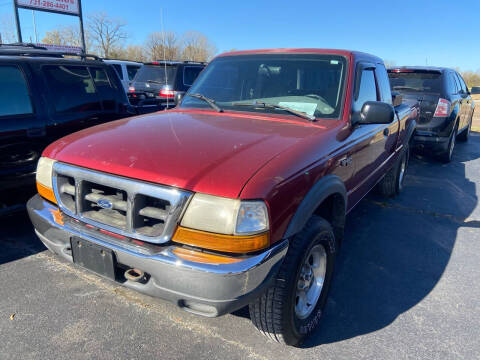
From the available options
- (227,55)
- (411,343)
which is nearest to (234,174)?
(411,343)

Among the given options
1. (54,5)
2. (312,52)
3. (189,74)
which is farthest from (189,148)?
(54,5)

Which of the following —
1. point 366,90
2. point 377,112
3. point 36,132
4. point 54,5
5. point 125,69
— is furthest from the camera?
point 54,5

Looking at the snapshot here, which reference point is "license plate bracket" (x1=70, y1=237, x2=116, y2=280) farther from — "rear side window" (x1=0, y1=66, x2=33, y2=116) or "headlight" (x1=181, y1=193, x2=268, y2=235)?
"rear side window" (x1=0, y1=66, x2=33, y2=116)

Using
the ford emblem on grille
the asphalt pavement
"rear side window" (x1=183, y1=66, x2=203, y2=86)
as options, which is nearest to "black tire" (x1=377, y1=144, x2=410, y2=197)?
the asphalt pavement

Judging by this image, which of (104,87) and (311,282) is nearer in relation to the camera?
(311,282)

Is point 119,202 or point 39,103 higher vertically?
point 39,103

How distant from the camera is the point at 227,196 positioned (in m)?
1.71

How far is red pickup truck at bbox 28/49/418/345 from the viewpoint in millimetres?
1748

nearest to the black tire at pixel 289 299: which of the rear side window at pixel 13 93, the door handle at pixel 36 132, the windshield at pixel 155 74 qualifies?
the door handle at pixel 36 132

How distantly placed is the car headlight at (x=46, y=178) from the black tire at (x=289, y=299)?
1.50m

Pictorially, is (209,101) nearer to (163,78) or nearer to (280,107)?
(280,107)

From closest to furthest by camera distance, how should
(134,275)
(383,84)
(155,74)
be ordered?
1. (134,275)
2. (383,84)
3. (155,74)

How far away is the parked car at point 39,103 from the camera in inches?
130

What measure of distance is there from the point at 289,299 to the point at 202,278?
596 mm
